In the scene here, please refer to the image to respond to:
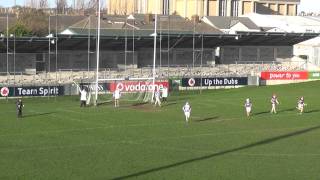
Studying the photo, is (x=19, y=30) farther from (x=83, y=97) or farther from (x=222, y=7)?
(x=222, y=7)

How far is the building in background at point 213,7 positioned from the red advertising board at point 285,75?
57.4 metres

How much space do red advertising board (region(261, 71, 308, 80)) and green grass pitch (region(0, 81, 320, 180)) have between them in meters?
19.2

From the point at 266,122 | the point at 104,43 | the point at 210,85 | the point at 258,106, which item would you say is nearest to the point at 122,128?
the point at 266,122

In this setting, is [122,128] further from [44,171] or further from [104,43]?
[104,43]

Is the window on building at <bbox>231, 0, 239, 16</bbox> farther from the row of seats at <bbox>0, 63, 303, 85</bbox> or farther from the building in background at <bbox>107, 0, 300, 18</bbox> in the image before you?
the row of seats at <bbox>0, 63, 303, 85</bbox>

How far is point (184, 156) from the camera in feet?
Answer: 88.0

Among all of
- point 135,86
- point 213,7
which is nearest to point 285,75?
point 135,86

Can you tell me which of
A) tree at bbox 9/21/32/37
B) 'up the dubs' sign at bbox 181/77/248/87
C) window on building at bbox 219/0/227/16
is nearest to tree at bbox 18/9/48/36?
tree at bbox 9/21/32/37

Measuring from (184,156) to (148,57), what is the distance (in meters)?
53.3

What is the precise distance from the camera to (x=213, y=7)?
5374 inches

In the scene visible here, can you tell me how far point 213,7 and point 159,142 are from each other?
354ft

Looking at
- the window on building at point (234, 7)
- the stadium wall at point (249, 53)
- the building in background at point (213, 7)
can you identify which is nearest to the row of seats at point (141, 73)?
the stadium wall at point (249, 53)

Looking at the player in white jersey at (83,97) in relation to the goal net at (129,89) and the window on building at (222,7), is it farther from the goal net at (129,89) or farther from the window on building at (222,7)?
the window on building at (222,7)

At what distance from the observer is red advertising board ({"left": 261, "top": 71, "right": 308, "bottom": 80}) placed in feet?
232
